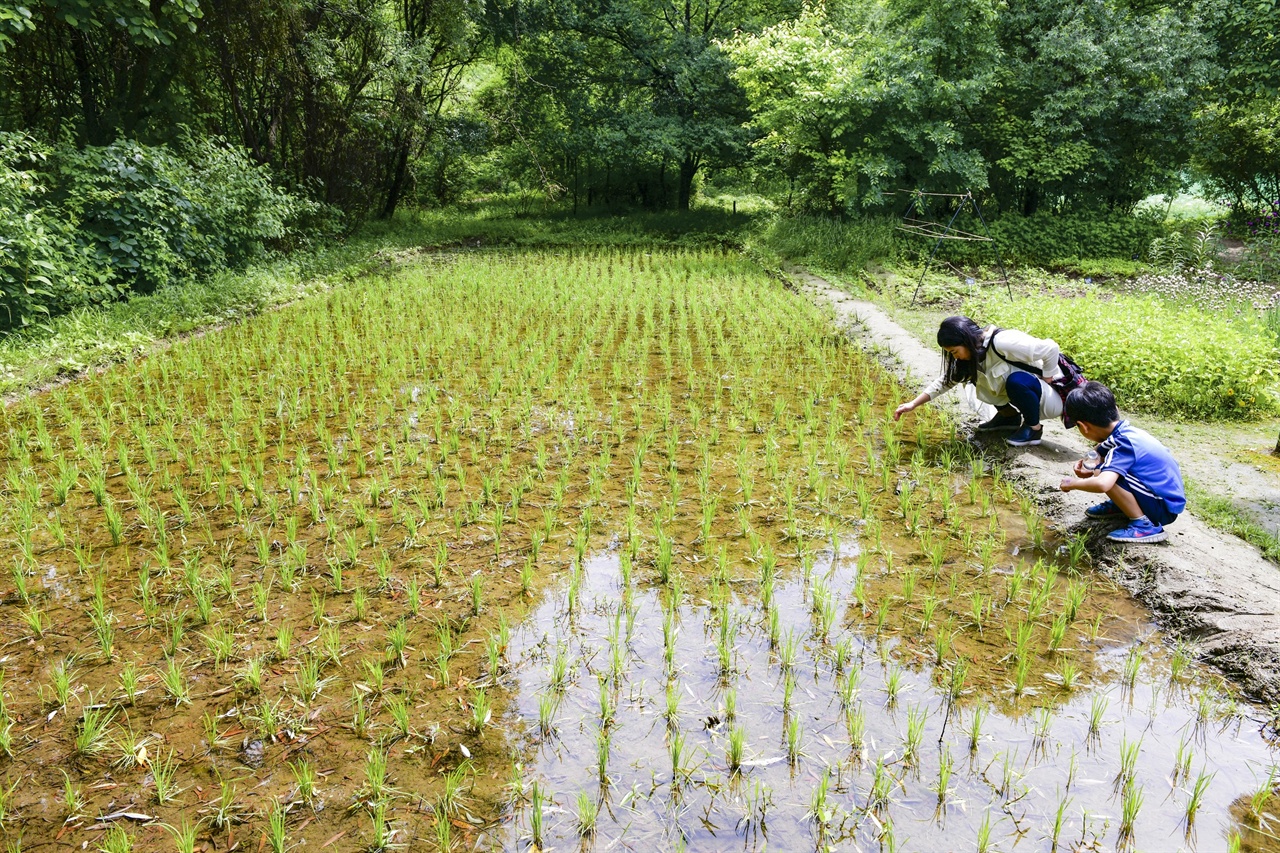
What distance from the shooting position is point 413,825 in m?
2.21

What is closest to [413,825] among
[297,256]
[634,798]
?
[634,798]

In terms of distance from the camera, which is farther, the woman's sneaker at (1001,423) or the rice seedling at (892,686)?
the woman's sneaker at (1001,423)

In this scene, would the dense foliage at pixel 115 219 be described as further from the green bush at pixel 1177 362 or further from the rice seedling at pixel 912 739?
the green bush at pixel 1177 362

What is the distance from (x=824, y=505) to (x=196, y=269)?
29.2 feet

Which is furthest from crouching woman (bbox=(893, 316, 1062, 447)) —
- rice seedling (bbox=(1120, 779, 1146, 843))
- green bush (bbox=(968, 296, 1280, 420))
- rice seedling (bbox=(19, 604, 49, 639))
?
rice seedling (bbox=(19, 604, 49, 639))

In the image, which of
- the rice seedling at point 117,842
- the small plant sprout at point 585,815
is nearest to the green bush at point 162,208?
the rice seedling at point 117,842

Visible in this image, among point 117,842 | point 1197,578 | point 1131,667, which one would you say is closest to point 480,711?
point 117,842

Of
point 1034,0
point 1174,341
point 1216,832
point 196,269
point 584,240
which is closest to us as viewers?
point 1216,832

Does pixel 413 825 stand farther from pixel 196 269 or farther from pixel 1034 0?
pixel 1034 0

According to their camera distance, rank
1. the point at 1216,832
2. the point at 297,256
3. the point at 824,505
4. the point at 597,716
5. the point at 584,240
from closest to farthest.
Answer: the point at 1216,832 → the point at 597,716 → the point at 824,505 → the point at 297,256 → the point at 584,240

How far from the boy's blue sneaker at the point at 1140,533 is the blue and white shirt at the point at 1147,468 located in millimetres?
123

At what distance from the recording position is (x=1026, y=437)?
4.79 metres

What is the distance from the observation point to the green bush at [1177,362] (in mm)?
5469

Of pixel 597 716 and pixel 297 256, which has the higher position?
pixel 297 256
